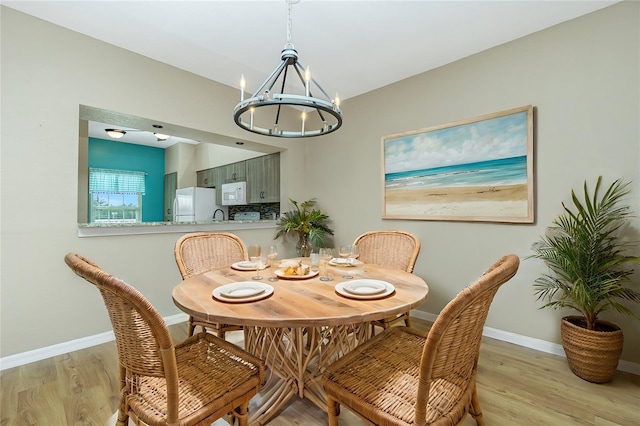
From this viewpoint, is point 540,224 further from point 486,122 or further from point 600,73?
point 600,73

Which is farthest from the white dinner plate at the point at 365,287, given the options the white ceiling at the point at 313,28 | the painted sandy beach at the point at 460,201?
the white ceiling at the point at 313,28

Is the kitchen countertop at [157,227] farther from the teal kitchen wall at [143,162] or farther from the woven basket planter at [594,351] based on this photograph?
the teal kitchen wall at [143,162]

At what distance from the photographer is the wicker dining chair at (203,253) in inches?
81.6

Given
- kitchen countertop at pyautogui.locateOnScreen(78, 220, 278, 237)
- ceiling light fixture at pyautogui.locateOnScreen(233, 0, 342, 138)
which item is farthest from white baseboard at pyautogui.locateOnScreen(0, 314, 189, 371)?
ceiling light fixture at pyautogui.locateOnScreen(233, 0, 342, 138)

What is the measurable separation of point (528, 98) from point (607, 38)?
0.57 metres

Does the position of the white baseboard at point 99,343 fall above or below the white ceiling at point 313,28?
below

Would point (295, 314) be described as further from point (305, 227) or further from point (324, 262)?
point (305, 227)

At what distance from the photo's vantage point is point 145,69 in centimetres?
276

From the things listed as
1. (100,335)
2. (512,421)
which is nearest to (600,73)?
(512,421)

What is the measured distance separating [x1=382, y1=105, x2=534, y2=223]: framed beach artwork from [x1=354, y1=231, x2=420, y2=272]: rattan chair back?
2.45 ft

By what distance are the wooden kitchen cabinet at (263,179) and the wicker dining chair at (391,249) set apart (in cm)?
209

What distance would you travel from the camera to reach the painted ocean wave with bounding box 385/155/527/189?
246 centimetres

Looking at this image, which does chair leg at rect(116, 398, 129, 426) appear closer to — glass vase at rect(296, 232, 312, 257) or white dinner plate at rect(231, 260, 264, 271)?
white dinner plate at rect(231, 260, 264, 271)

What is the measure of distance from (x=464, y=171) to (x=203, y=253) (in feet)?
8.10
